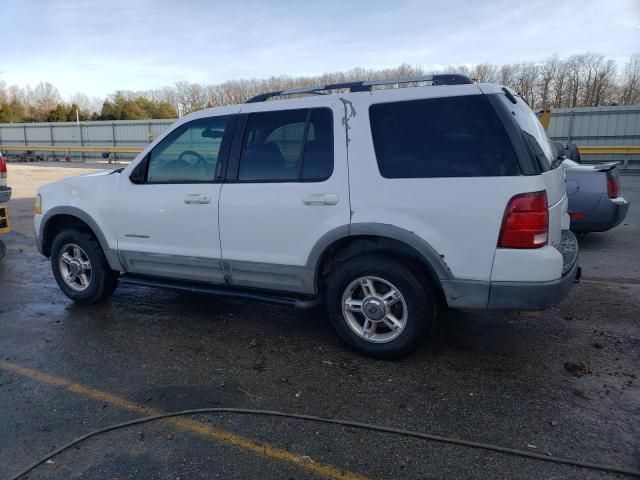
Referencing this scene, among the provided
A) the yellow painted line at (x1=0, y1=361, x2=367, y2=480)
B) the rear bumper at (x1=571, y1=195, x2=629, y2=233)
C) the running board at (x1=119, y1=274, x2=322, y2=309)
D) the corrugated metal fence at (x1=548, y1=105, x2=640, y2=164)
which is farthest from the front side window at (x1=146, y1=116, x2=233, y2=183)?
the corrugated metal fence at (x1=548, y1=105, x2=640, y2=164)

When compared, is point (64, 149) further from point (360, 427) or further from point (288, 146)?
point (360, 427)

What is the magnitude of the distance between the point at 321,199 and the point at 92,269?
2.76m

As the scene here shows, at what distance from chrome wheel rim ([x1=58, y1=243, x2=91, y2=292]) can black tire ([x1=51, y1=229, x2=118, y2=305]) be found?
31mm

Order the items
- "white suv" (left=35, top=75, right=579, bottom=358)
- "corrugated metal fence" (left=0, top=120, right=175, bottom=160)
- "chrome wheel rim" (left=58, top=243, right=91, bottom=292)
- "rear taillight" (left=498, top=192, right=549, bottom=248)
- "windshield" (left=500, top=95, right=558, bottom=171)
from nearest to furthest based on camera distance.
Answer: "rear taillight" (left=498, top=192, right=549, bottom=248)
"white suv" (left=35, top=75, right=579, bottom=358)
"windshield" (left=500, top=95, right=558, bottom=171)
"chrome wheel rim" (left=58, top=243, right=91, bottom=292)
"corrugated metal fence" (left=0, top=120, right=175, bottom=160)

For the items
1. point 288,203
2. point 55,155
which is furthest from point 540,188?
point 55,155

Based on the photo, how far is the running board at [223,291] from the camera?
4.19 metres

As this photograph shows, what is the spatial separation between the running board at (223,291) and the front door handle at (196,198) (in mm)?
798

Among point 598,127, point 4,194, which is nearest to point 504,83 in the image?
point 598,127

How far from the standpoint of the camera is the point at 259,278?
14.3 ft

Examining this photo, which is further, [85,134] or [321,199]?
[85,134]

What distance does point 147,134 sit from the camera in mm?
33719

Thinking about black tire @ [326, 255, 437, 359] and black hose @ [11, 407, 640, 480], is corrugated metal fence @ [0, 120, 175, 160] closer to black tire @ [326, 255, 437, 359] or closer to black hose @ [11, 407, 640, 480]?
black tire @ [326, 255, 437, 359]

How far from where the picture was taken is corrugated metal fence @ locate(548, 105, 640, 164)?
2331 centimetres

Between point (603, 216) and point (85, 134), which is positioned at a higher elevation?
point (85, 134)
